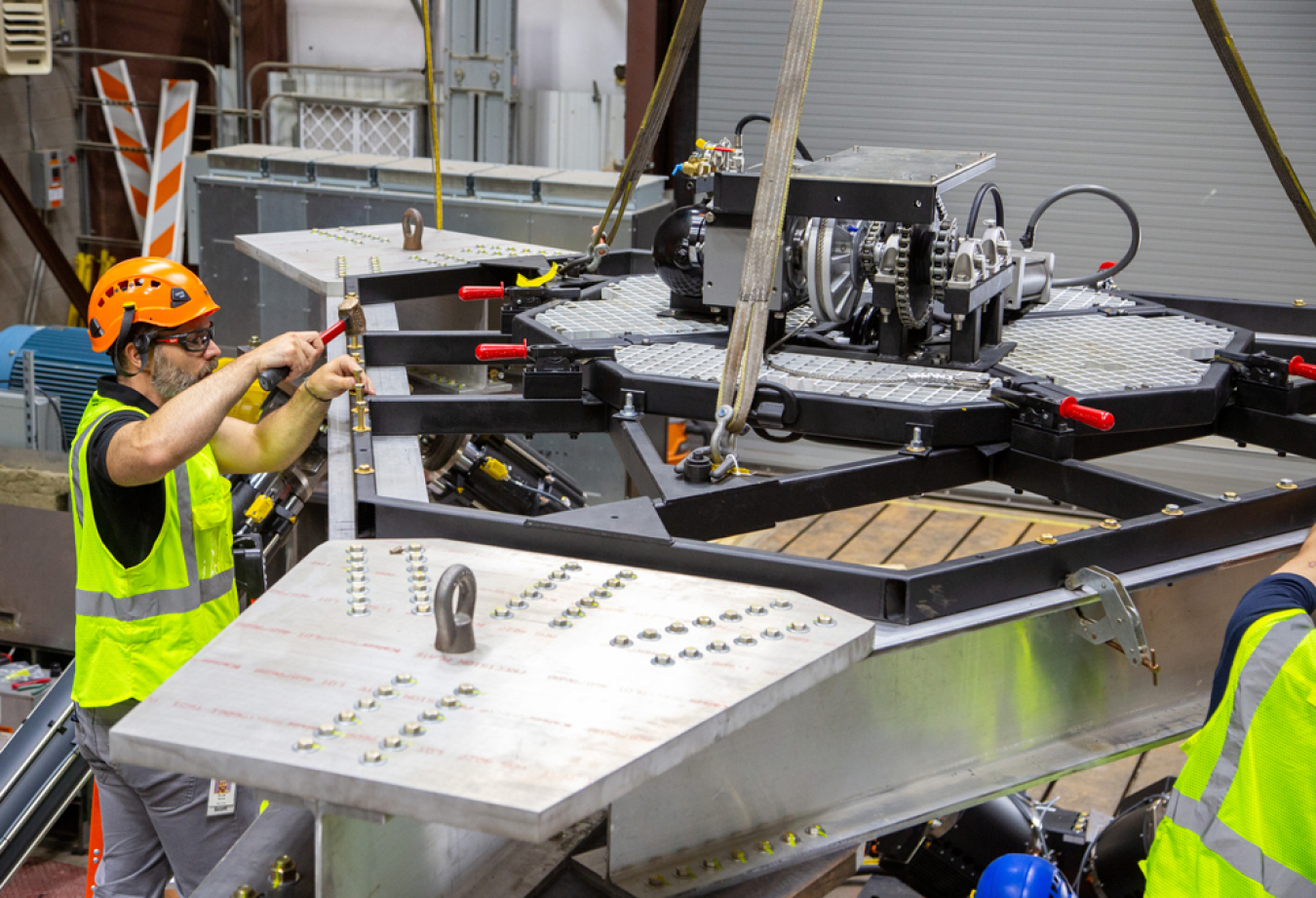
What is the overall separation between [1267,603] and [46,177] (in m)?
8.38

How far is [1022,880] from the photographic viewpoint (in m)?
2.19

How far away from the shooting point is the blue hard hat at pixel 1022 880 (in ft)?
7.16

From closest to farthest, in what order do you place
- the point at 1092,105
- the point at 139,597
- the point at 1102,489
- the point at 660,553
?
the point at 660,553, the point at 1102,489, the point at 139,597, the point at 1092,105

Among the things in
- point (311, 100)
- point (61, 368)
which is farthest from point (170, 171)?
point (61, 368)

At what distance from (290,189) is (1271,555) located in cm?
499

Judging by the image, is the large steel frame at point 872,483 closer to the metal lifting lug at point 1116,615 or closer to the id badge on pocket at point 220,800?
the metal lifting lug at point 1116,615

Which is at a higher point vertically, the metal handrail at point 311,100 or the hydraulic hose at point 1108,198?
the metal handrail at point 311,100

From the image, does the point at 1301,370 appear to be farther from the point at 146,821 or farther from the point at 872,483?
the point at 146,821

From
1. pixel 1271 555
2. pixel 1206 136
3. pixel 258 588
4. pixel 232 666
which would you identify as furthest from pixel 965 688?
pixel 1206 136

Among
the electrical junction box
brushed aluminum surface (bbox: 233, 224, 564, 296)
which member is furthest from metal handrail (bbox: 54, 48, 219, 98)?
brushed aluminum surface (bbox: 233, 224, 564, 296)

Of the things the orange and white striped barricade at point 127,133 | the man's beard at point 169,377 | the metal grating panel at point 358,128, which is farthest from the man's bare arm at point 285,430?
the orange and white striped barricade at point 127,133

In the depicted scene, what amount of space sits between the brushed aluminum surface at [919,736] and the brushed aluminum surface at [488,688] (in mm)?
247

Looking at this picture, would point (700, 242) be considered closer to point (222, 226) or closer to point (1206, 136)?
point (222, 226)

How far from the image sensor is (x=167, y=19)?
880 cm
